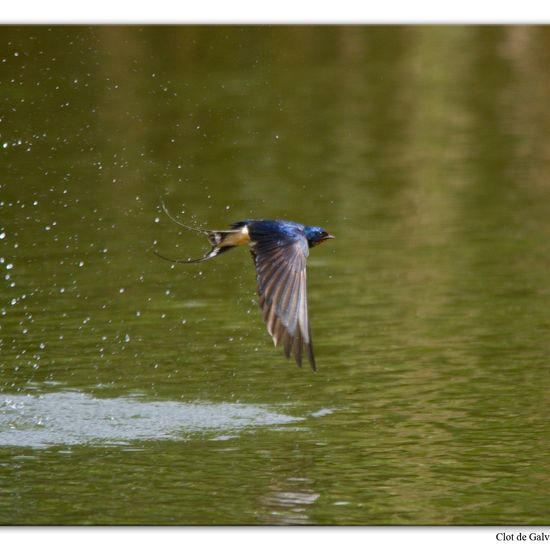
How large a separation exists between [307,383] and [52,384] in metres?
1.22

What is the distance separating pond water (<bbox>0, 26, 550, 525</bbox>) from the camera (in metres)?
6.64

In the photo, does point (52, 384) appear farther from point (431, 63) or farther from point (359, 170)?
point (431, 63)

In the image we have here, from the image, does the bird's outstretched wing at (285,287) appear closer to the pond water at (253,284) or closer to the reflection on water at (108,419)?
the pond water at (253,284)

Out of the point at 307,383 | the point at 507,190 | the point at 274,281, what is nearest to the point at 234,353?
the point at 307,383

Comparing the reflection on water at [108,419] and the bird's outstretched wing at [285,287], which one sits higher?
the bird's outstretched wing at [285,287]

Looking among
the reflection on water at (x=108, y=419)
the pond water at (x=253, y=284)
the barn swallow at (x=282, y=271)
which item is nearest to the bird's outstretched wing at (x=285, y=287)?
the barn swallow at (x=282, y=271)

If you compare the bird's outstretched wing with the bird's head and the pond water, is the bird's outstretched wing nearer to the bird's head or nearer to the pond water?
the bird's head

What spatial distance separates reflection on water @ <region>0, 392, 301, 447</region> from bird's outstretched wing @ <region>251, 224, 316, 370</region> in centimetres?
101

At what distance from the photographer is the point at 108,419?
24.5ft

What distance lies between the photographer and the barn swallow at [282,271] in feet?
19.6

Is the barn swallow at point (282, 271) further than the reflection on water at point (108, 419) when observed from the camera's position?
No

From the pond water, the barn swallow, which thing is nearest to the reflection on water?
the pond water

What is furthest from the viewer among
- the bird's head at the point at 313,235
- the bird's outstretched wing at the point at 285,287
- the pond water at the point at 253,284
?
the bird's head at the point at 313,235

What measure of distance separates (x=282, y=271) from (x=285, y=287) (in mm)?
149
